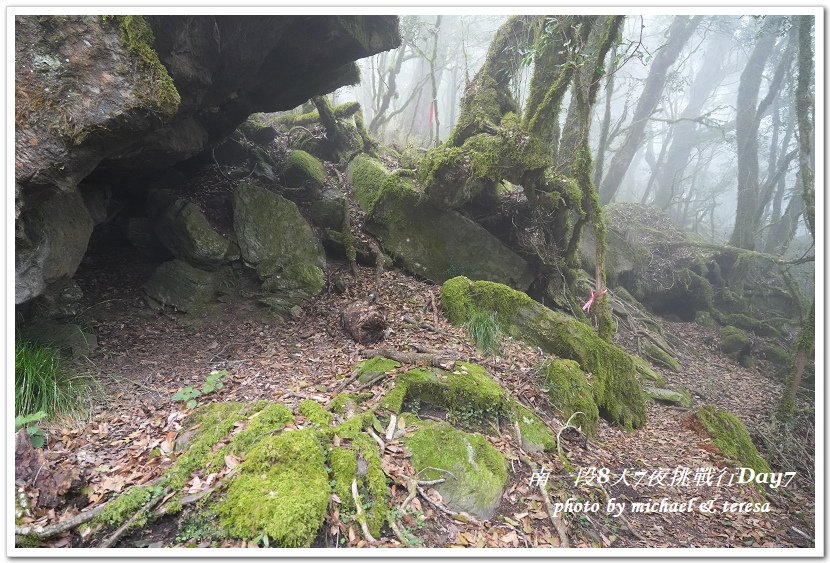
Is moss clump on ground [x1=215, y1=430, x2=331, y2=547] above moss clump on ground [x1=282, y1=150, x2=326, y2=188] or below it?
below

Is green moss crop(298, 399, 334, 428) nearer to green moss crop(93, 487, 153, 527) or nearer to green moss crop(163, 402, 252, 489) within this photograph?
green moss crop(163, 402, 252, 489)

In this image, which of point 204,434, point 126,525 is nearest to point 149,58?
point 204,434

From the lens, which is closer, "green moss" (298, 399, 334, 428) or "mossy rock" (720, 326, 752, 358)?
"green moss" (298, 399, 334, 428)

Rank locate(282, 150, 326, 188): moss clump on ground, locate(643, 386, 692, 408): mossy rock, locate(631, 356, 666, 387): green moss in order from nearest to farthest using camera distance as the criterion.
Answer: locate(643, 386, 692, 408): mossy rock < locate(631, 356, 666, 387): green moss < locate(282, 150, 326, 188): moss clump on ground

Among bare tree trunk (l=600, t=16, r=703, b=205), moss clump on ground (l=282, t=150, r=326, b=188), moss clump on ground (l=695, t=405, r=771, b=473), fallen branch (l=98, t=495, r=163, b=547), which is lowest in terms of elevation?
moss clump on ground (l=695, t=405, r=771, b=473)

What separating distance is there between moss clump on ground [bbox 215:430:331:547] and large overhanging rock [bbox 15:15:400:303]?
3.30 metres

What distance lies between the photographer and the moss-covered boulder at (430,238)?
27.1 ft

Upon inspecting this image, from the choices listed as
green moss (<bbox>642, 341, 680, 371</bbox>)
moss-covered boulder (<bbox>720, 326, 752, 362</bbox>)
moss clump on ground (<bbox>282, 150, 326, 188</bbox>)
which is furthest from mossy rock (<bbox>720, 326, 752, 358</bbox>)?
moss clump on ground (<bbox>282, 150, 326, 188</bbox>)

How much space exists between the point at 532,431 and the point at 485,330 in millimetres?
1902

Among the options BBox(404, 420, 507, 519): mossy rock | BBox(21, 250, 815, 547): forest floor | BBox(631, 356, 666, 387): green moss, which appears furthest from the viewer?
BBox(631, 356, 666, 387): green moss

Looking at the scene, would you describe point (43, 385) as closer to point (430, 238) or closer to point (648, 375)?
point (430, 238)

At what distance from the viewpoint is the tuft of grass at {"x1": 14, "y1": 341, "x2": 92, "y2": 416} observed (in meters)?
3.59

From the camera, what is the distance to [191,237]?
667cm

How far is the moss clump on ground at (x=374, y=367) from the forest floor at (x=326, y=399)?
20cm
